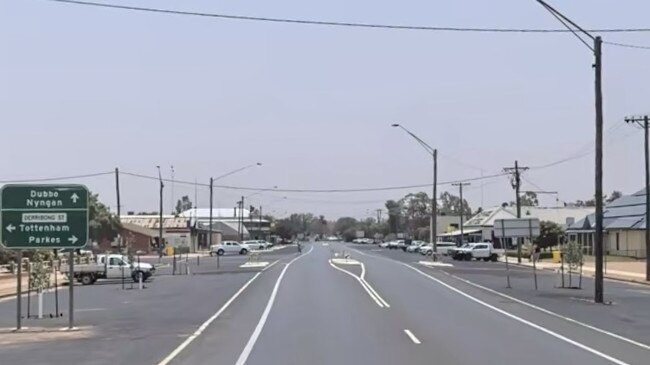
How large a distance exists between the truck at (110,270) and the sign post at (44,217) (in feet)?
71.8

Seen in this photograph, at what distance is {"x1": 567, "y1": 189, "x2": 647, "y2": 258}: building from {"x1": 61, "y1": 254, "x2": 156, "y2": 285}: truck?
43.3m

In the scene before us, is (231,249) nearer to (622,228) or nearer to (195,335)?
(622,228)

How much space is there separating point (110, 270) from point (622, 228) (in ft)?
171

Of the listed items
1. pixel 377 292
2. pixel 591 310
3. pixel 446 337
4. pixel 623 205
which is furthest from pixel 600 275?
pixel 623 205

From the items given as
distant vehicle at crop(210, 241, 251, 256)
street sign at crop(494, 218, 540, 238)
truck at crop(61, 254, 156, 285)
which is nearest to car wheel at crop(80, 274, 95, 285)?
truck at crop(61, 254, 156, 285)

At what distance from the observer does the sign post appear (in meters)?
23.0

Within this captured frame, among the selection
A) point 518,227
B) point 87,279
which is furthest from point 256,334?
point 87,279

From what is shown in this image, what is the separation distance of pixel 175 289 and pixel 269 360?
24479 millimetres

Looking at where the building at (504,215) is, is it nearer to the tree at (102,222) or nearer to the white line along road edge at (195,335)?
the tree at (102,222)

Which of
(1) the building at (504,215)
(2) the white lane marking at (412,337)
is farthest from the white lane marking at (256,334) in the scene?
(1) the building at (504,215)

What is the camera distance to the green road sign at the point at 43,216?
2295 cm

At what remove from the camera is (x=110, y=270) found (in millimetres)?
48031

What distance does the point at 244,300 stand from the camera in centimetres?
3058

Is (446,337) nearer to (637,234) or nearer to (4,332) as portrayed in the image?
(4,332)
